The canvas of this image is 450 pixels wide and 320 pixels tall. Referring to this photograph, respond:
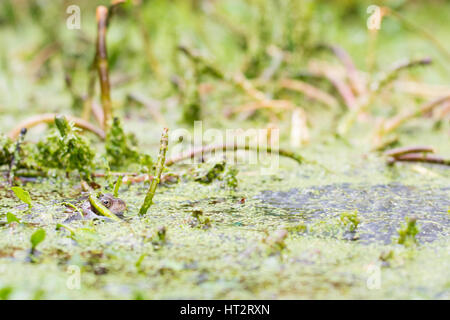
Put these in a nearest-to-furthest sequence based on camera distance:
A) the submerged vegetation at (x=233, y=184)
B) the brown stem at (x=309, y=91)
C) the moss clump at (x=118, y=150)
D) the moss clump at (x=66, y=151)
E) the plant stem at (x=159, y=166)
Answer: the submerged vegetation at (x=233, y=184) < the plant stem at (x=159, y=166) < the moss clump at (x=66, y=151) < the moss clump at (x=118, y=150) < the brown stem at (x=309, y=91)

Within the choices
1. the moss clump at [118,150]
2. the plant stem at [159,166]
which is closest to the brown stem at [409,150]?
the moss clump at [118,150]

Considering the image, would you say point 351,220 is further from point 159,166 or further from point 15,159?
point 15,159

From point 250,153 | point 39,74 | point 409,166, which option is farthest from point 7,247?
point 39,74

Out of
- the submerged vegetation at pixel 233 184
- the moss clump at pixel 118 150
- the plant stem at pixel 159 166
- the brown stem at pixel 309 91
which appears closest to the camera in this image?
the submerged vegetation at pixel 233 184

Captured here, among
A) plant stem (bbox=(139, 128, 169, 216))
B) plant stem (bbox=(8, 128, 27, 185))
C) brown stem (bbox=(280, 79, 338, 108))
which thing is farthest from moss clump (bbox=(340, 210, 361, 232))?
brown stem (bbox=(280, 79, 338, 108))

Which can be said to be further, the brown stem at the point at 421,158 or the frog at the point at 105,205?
the brown stem at the point at 421,158

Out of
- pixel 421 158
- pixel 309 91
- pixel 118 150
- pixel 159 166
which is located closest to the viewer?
pixel 159 166

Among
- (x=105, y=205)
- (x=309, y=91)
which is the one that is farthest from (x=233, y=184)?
(x=309, y=91)

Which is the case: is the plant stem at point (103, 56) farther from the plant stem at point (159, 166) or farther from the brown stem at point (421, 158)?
the brown stem at point (421, 158)

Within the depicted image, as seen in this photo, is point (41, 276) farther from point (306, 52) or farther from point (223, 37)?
point (223, 37)
